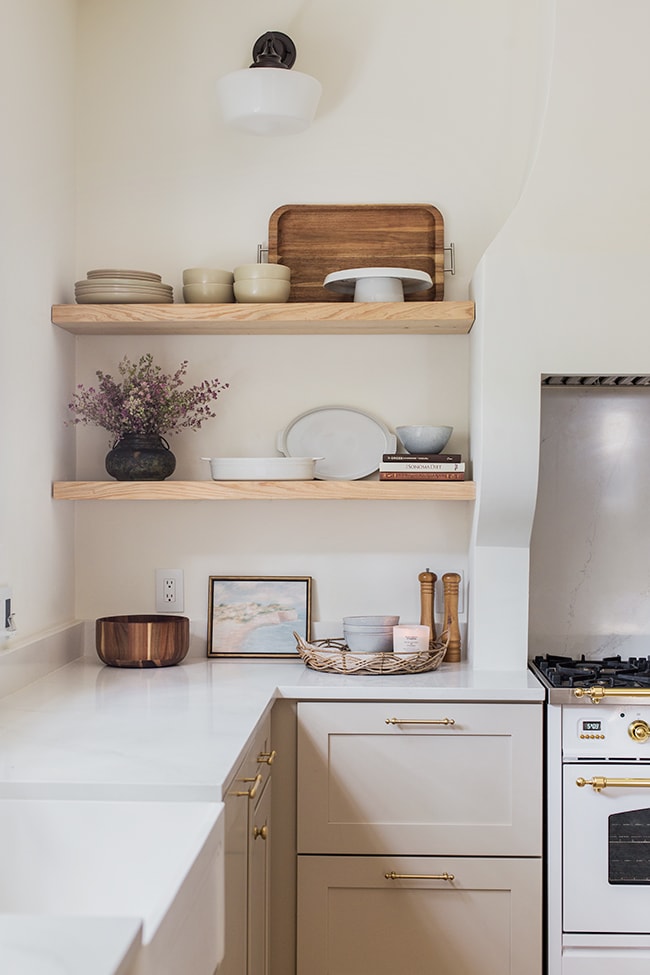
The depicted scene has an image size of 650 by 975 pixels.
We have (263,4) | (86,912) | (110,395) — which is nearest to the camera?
(86,912)

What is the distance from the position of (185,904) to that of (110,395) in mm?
1622

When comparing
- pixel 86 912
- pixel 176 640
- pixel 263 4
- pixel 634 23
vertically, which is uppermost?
pixel 263 4

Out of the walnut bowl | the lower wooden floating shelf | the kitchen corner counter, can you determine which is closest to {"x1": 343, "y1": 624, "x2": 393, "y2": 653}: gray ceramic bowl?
the kitchen corner counter

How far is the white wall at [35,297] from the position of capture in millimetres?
2357

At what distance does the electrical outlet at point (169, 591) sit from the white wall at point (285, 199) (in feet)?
0.08

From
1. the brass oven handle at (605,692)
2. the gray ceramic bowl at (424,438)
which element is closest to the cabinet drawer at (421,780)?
the brass oven handle at (605,692)

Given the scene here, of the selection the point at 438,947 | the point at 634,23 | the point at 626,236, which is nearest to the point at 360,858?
the point at 438,947

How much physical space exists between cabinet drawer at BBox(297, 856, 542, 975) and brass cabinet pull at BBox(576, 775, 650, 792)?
22 centimetres

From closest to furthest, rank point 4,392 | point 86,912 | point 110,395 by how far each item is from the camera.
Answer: point 86,912 → point 4,392 → point 110,395

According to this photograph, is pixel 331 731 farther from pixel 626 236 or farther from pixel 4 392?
pixel 626 236

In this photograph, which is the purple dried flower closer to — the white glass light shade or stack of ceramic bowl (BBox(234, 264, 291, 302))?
stack of ceramic bowl (BBox(234, 264, 291, 302))

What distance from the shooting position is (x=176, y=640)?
8.79ft

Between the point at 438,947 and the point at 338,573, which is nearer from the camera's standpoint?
the point at 438,947

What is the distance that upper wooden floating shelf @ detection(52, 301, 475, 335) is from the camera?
8.54ft
